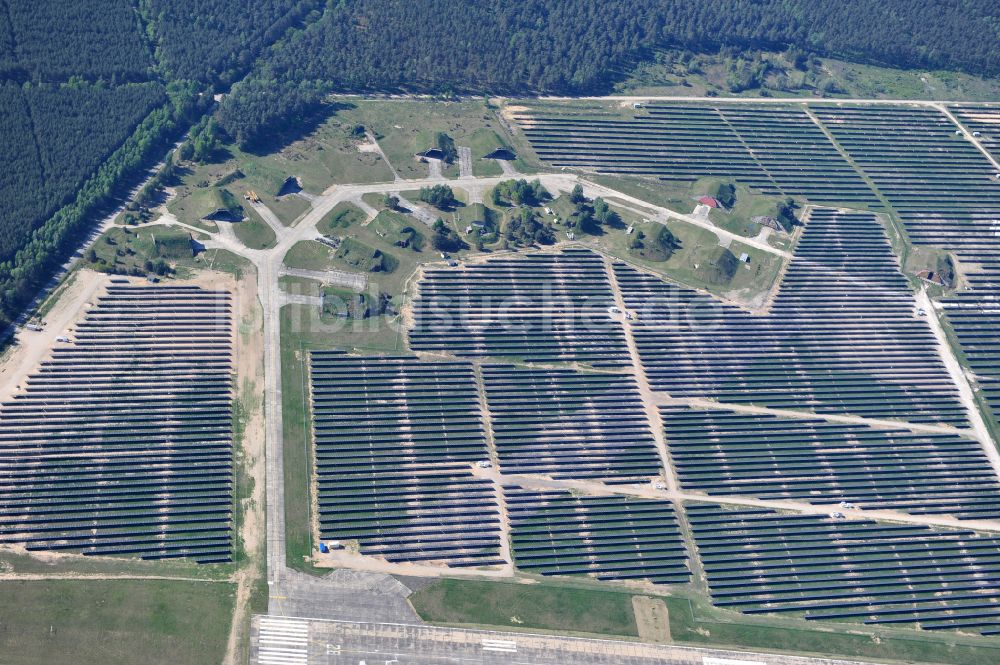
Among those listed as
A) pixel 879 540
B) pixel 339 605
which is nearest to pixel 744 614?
pixel 879 540

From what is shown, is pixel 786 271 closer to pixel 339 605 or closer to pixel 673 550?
pixel 673 550

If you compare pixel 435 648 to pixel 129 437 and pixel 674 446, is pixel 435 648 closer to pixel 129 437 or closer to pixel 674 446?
pixel 674 446

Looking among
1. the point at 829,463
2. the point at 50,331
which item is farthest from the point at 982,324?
the point at 50,331

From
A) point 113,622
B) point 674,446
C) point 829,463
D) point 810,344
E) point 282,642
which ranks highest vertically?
point 810,344

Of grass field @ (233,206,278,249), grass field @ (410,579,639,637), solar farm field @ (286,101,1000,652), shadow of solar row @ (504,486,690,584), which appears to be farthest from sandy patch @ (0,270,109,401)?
shadow of solar row @ (504,486,690,584)

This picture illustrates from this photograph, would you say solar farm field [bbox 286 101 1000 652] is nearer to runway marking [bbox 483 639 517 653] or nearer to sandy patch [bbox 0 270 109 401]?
runway marking [bbox 483 639 517 653]
